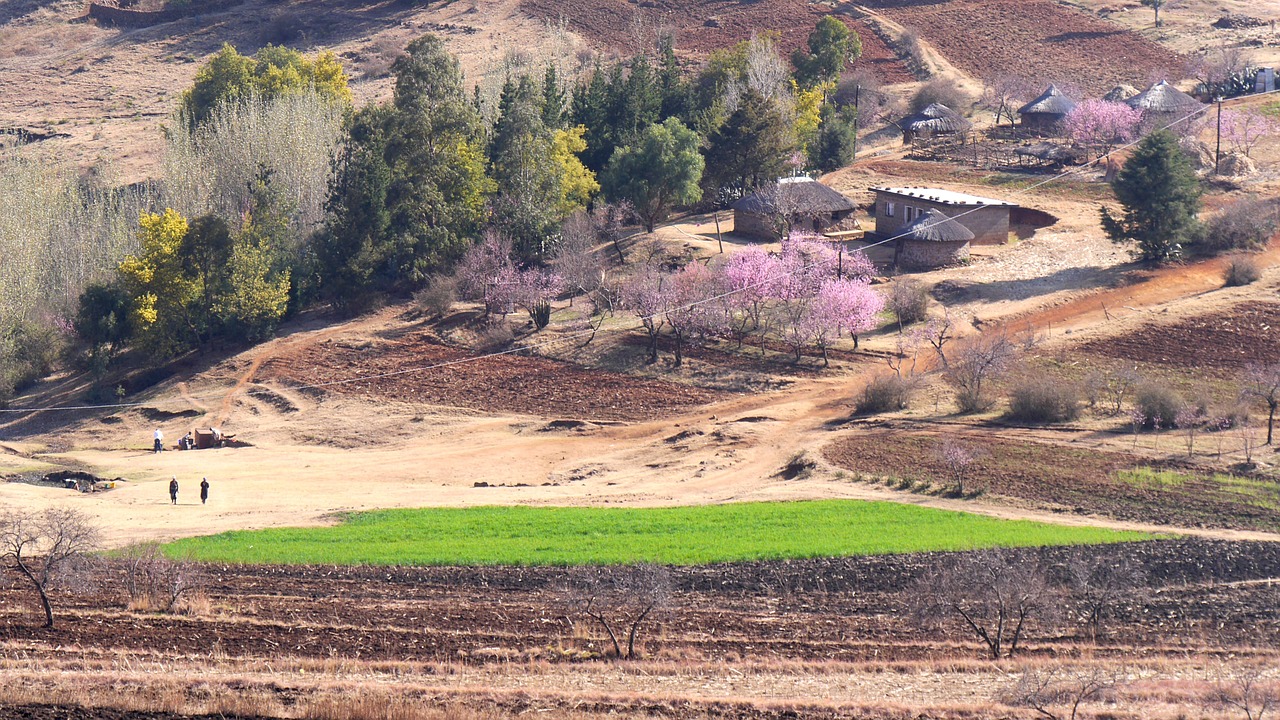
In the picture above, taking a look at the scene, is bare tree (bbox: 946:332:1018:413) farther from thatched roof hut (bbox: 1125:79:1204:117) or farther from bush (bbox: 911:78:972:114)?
bush (bbox: 911:78:972:114)

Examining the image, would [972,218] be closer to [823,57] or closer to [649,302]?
[649,302]

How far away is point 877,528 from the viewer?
39750 millimetres

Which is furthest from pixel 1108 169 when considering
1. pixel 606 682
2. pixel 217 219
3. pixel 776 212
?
pixel 606 682

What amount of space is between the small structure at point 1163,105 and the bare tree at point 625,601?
55.7 metres

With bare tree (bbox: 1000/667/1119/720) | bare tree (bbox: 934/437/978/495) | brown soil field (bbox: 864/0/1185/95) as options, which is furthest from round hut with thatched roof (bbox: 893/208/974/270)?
Answer: bare tree (bbox: 1000/667/1119/720)

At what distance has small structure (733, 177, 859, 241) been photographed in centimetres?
6706

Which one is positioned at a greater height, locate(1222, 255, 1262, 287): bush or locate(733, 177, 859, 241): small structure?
locate(733, 177, 859, 241): small structure

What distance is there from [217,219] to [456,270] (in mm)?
11123

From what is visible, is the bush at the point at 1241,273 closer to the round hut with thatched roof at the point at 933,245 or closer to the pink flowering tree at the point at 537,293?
the round hut with thatched roof at the point at 933,245

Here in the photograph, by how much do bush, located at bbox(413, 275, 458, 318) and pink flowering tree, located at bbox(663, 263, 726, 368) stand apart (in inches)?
444

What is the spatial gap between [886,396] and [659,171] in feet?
77.9

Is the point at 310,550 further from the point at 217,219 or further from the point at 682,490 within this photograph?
the point at 217,219

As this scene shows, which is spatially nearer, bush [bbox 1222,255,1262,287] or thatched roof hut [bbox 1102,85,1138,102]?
bush [bbox 1222,255,1262,287]

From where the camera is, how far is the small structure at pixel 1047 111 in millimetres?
83688
